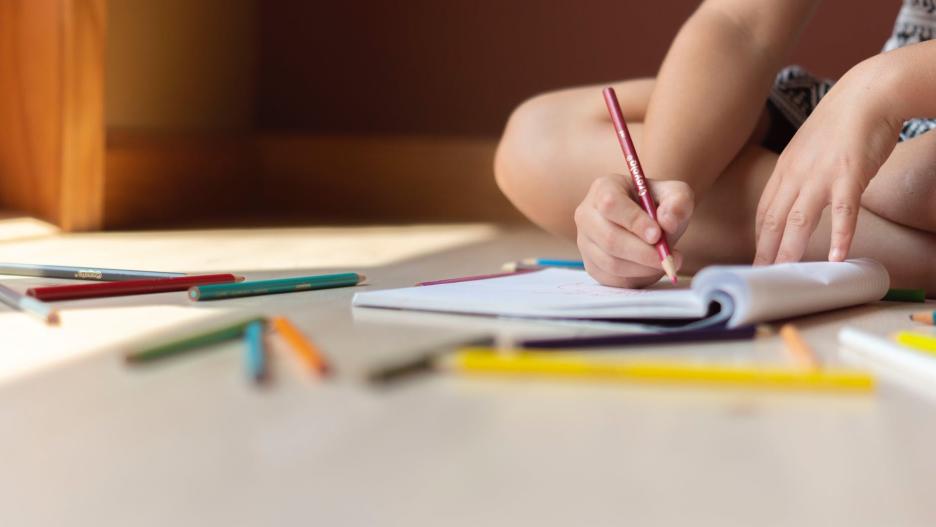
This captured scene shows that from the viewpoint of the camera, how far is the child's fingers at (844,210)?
68 centimetres

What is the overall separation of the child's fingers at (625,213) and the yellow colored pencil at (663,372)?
193 millimetres

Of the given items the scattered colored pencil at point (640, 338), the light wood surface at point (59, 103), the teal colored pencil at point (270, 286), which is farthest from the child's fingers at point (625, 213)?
the light wood surface at point (59, 103)

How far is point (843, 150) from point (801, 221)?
2.3 inches

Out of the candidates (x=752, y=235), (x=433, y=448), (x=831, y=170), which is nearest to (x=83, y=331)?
(x=433, y=448)

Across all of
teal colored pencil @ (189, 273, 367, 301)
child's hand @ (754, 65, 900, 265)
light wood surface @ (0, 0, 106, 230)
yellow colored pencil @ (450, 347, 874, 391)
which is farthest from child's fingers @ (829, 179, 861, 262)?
light wood surface @ (0, 0, 106, 230)

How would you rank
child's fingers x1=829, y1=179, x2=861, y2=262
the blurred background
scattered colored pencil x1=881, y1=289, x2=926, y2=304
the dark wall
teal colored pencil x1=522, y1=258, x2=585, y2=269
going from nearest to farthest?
child's fingers x1=829, y1=179, x2=861, y2=262 < scattered colored pencil x1=881, y1=289, x2=926, y2=304 < teal colored pencil x1=522, y1=258, x2=585, y2=269 < the blurred background < the dark wall

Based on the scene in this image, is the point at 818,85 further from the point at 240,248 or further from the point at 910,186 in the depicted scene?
the point at 240,248

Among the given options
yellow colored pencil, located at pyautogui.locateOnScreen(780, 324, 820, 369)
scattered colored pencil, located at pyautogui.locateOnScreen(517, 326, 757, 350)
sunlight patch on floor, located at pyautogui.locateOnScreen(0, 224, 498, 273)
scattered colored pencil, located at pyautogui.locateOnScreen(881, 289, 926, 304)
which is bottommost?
sunlight patch on floor, located at pyautogui.locateOnScreen(0, 224, 498, 273)

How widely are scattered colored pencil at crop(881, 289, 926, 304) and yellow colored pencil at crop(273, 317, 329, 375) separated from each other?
493 mm

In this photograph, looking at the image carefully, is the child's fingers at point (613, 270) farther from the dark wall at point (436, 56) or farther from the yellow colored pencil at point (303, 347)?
the dark wall at point (436, 56)

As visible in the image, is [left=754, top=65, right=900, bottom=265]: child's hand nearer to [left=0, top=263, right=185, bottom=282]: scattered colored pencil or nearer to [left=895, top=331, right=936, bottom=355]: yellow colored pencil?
[left=895, top=331, right=936, bottom=355]: yellow colored pencil

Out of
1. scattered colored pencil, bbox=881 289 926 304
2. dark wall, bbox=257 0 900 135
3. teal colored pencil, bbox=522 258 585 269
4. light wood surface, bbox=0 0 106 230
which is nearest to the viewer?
scattered colored pencil, bbox=881 289 926 304

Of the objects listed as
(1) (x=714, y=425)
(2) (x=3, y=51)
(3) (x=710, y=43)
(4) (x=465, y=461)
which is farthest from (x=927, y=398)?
(2) (x=3, y=51)

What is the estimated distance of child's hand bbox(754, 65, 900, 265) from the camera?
690 mm
